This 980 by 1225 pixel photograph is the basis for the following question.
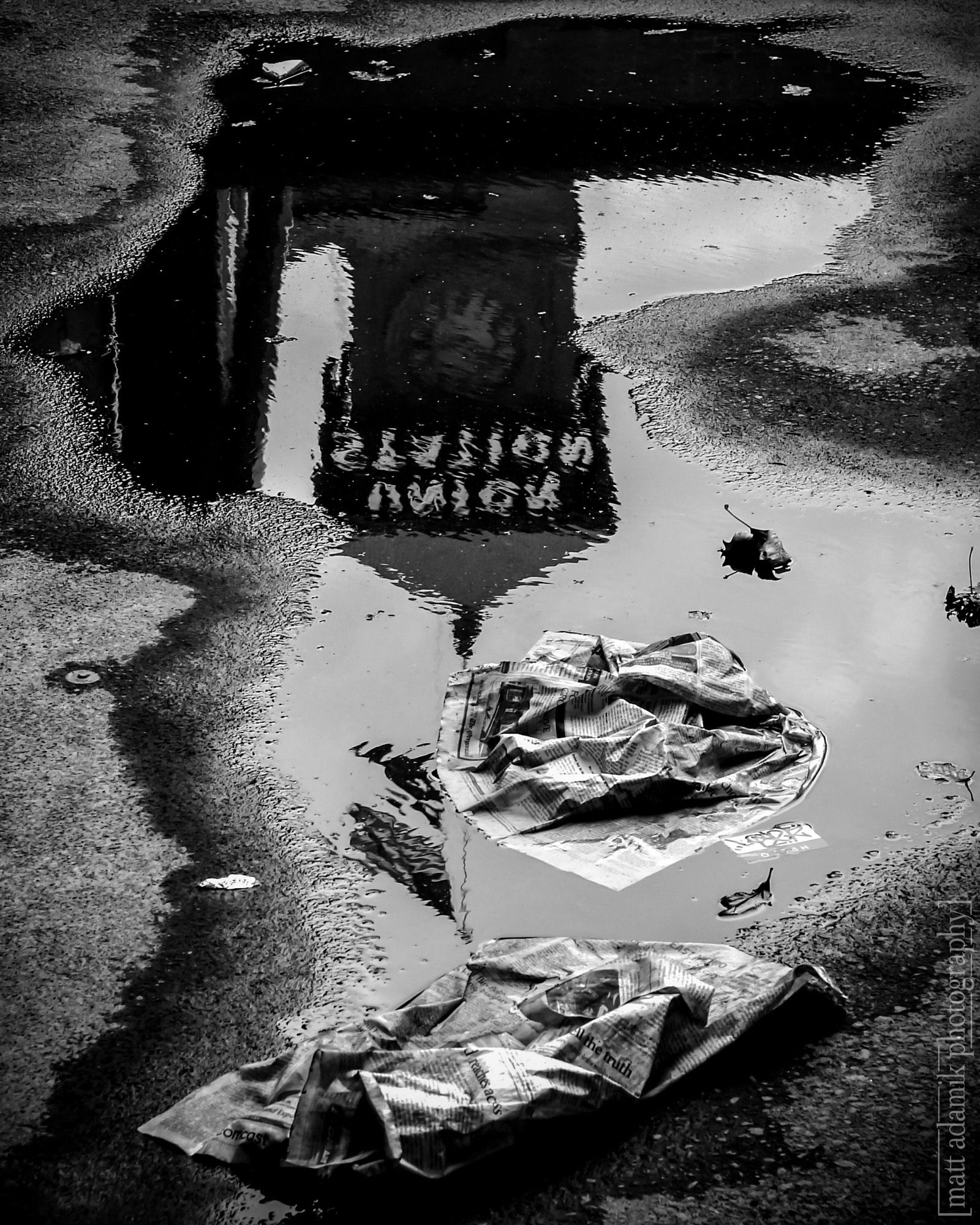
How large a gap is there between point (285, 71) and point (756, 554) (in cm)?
670

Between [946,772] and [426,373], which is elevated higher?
[426,373]

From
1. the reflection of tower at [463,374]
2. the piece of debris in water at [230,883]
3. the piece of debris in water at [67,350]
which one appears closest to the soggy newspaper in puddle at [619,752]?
the piece of debris in water at [230,883]

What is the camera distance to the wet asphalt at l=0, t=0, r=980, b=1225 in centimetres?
Result: 228

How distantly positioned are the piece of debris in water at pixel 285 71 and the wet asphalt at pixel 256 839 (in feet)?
8.70

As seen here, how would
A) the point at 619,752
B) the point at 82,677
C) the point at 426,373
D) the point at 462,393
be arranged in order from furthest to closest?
1. the point at 426,373
2. the point at 462,393
3. the point at 82,677
4. the point at 619,752

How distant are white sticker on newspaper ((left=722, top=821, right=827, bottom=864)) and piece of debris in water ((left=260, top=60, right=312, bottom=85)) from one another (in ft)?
25.5

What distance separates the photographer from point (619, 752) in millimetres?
3355

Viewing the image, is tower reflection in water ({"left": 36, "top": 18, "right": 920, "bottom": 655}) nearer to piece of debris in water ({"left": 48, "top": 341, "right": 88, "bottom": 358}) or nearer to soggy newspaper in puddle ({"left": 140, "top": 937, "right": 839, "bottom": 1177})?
piece of debris in water ({"left": 48, "top": 341, "right": 88, "bottom": 358})

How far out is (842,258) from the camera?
21.7ft

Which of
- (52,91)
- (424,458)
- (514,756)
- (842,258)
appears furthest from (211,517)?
(52,91)

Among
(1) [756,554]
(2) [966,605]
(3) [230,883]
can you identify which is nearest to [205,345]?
(1) [756,554]

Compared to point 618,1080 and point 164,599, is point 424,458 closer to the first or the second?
point 164,599

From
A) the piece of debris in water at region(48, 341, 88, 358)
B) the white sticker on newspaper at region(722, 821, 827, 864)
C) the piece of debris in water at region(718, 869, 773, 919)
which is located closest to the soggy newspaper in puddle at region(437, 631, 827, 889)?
the white sticker on newspaper at region(722, 821, 827, 864)

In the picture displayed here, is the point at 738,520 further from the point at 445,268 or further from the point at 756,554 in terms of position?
the point at 445,268
